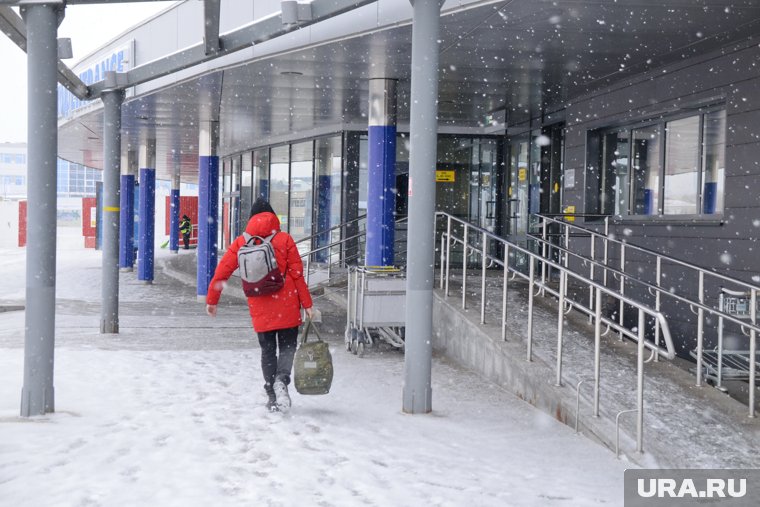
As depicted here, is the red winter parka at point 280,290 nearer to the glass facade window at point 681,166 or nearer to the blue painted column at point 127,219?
the glass facade window at point 681,166

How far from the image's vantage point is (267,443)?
557cm

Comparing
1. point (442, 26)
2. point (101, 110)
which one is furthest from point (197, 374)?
point (101, 110)

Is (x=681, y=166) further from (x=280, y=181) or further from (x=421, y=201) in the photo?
(x=280, y=181)

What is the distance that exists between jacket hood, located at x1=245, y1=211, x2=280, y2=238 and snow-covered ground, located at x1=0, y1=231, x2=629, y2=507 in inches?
54.7

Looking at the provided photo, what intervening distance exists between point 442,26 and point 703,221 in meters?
3.91

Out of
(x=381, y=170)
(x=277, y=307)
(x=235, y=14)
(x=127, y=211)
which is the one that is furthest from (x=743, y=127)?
(x=127, y=211)

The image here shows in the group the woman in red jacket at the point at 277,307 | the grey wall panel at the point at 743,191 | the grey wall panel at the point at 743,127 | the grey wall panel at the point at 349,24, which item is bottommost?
the woman in red jacket at the point at 277,307

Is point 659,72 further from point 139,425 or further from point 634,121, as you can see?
point 139,425

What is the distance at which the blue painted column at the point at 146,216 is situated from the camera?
20859 millimetres

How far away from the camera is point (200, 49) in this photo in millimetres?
8906

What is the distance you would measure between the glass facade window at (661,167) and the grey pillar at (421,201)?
15.1 ft

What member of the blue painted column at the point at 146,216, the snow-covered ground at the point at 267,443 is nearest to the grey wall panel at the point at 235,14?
the snow-covered ground at the point at 267,443

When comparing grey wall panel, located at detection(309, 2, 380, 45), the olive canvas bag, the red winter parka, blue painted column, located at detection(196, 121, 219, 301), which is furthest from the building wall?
blue painted column, located at detection(196, 121, 219, 301)

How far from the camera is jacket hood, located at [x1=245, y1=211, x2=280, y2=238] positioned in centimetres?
657
